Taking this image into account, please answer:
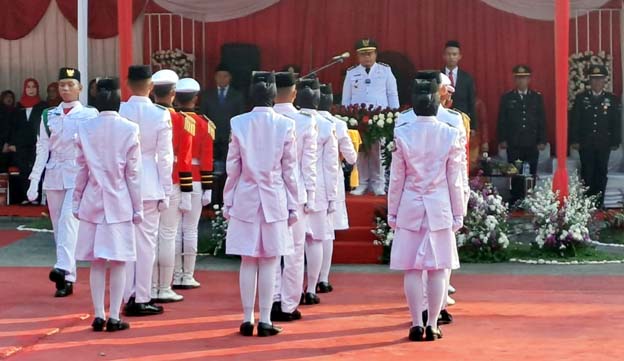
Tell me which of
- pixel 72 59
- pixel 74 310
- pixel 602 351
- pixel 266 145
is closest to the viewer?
pixel 602 351

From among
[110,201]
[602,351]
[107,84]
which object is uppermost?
[107,84]

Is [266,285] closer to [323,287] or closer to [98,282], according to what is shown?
[98,282]

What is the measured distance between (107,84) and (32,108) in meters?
8.80

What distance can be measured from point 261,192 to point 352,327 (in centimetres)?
125

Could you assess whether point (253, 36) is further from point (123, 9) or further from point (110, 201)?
point (110, 201)

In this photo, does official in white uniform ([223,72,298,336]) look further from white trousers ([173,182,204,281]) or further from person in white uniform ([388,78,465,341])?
white trousers ([173,182,204,281])

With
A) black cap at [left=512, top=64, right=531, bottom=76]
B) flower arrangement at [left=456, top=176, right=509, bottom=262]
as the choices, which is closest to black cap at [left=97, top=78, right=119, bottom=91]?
flower arrangement at [left=456, top=176, right=509, bottom=262]

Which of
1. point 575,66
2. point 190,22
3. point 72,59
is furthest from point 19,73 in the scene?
point 575,66

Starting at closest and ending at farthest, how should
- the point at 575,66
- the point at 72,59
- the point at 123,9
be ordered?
the point at 123,9 < the point at 575,66 < the point at 72,59

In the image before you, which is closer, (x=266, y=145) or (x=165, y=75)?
(x=266, y=145)

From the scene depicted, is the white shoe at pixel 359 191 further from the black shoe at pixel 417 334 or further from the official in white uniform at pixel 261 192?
the black shoe at pixel 417 334

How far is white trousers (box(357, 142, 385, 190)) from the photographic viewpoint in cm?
1329

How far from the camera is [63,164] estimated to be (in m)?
10.5

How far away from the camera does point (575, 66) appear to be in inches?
663
